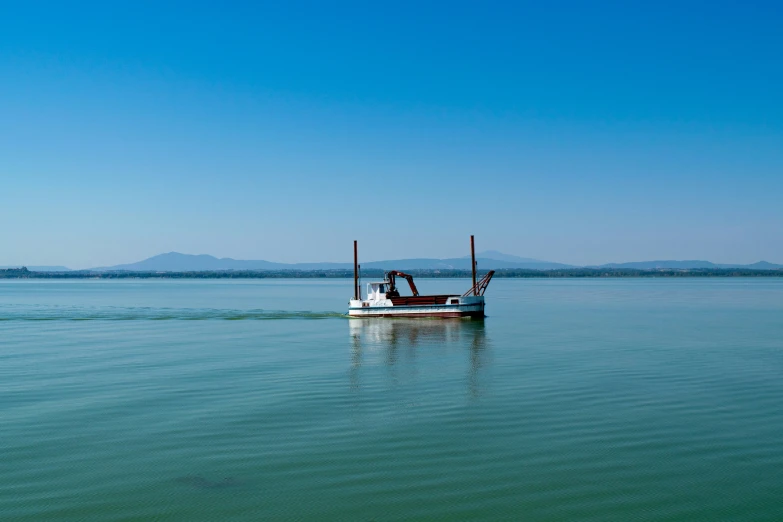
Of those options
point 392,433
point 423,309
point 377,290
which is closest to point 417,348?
point 423,309

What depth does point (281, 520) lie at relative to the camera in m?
9.95

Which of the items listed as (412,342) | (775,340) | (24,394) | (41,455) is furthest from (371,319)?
(41,455)

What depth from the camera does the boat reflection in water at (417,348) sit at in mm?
24656

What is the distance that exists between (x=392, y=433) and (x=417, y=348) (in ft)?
59.8

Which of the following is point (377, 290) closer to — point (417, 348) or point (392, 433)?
point (417, 348)

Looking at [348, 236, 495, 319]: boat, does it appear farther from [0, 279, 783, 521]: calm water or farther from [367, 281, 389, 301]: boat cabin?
[0, 279, 783, 521]: calm water

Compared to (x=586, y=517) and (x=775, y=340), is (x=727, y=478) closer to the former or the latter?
(x=586, y=517)

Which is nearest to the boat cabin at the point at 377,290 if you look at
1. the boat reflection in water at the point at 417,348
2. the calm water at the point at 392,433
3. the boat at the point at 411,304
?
the boat at the point at 411,304

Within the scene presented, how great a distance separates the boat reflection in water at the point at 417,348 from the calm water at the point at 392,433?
30cm

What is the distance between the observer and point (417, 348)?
32969mm

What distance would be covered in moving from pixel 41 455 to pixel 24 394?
7626 mm

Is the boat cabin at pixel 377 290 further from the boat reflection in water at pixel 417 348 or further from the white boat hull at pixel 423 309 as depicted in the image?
the boat reflection in water at pixel 417 348

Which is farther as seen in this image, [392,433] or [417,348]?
[417,348]

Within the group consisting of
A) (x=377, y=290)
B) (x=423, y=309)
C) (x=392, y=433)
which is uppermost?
(x=377, y=290)
